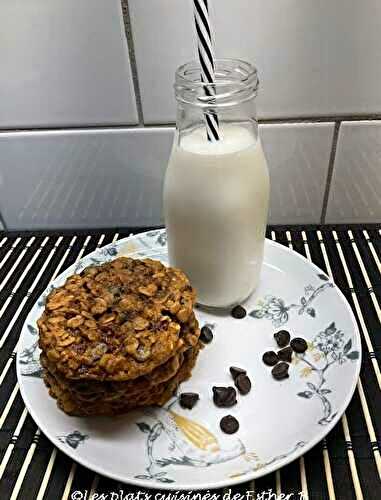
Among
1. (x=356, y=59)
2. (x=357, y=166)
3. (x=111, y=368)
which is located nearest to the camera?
(x=111, y=368)

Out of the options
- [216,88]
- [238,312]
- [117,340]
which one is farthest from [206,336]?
[216,88]

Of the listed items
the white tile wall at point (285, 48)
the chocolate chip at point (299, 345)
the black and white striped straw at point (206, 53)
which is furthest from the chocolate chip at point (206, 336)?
the white tile wall at point (285, 48)

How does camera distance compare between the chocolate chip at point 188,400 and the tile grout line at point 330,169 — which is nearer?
the chocolate chip at point 188,400

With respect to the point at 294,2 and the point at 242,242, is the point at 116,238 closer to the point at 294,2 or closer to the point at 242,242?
the point at 242,242

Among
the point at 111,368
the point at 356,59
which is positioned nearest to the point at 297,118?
the point at 356,59

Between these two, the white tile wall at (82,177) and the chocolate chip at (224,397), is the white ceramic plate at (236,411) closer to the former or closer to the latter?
the chocolate chip at (224,397)

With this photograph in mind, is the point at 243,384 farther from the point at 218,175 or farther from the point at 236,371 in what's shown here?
the point at 218,175
